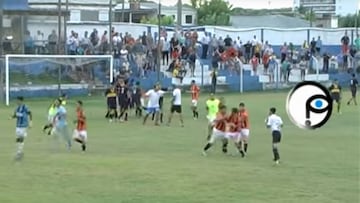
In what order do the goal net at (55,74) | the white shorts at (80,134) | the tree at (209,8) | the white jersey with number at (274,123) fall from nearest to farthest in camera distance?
the white jersey with number at (274,123)
the white shorts at (80,134)
the goal net at (55,74)
the tree at (209,8)

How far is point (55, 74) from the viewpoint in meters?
A: 47.3

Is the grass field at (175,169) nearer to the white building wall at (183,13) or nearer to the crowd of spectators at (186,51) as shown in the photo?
the crowd of spectators at (186,51)

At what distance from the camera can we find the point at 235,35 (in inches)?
2375

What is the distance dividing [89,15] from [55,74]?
2998cm

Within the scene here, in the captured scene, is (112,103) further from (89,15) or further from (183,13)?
(183,13)

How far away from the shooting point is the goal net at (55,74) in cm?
4572

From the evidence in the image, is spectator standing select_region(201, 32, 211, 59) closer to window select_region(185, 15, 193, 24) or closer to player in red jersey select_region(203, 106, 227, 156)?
player in red jersey select_region(203, 106, 227, 156)

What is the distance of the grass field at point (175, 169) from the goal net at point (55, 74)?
12.4m

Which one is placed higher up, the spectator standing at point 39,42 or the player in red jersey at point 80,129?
the spectator standing at point 39,42

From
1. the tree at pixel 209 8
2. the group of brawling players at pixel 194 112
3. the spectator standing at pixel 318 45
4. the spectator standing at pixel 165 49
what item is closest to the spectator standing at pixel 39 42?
the spectator standing at pixel 165 49

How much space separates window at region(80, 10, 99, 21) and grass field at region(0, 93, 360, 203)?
43068 millimetres

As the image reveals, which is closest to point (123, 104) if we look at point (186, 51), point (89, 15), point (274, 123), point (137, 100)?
point (137, 100)

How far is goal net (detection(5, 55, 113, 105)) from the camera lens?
45.7 metres

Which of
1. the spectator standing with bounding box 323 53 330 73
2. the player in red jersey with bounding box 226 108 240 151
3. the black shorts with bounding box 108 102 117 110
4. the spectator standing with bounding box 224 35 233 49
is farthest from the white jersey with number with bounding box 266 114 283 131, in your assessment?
the spectator standing with bounding box 323 53 330 73
